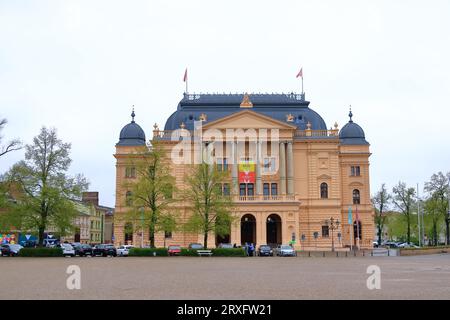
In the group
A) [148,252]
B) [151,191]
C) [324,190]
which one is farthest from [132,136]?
[148,252]

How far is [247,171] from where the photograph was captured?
92.4m

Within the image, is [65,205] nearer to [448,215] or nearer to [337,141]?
[337,141]

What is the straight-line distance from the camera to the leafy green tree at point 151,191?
6594 cm

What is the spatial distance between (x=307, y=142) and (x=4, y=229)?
4889 cm

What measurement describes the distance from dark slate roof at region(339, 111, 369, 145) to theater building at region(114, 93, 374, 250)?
0.26 m

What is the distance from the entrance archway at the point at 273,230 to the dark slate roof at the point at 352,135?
1884cm

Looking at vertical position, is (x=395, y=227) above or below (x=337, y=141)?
below

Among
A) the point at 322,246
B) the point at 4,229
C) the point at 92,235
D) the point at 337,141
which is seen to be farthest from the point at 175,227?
the point at 92,235

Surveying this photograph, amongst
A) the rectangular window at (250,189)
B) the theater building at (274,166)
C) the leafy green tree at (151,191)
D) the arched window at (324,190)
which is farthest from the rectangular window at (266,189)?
the leafy green tree at (151,191)

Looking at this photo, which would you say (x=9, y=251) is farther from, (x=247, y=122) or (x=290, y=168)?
(x=290, y=168)

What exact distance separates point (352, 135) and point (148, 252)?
48466 millimetres
